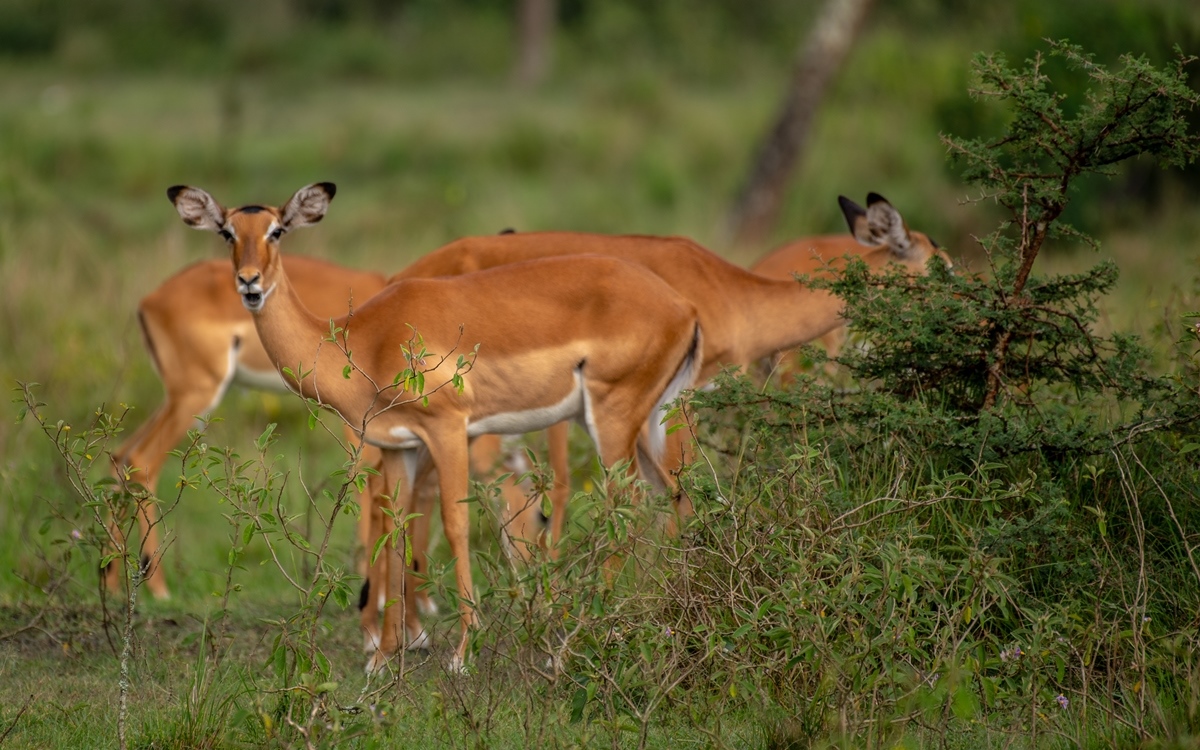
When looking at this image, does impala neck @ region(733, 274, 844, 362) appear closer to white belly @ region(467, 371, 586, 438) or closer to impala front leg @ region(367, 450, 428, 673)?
white belly @ region(467, 371, 586, 438)

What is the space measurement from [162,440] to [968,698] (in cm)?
543

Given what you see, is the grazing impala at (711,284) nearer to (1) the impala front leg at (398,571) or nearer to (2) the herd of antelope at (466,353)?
(2) the herd of antelope at (466,353)

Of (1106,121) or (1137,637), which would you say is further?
(1106,121)

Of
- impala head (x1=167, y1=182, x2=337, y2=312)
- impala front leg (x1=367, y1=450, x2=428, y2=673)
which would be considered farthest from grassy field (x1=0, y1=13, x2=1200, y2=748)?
impala head (x1=167, y1=182, x2=337, y2=312)

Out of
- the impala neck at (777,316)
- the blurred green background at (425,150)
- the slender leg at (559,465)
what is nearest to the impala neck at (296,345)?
the slender leg at (559,465)

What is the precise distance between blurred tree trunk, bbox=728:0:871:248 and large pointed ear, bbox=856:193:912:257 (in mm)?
7412

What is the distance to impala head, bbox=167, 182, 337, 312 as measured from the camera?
584 centimetres

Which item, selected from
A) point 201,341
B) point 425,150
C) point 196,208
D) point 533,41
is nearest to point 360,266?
point 201,341

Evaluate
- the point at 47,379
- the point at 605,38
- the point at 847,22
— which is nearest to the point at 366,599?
the point at 47,379

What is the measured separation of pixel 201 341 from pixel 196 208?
2342 millimetres

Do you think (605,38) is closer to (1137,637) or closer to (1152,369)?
(1152,369)

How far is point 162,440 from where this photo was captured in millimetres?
8305

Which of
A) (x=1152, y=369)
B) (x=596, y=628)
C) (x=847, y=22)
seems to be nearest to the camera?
(x=596, y=628)

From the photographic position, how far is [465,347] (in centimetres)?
600
